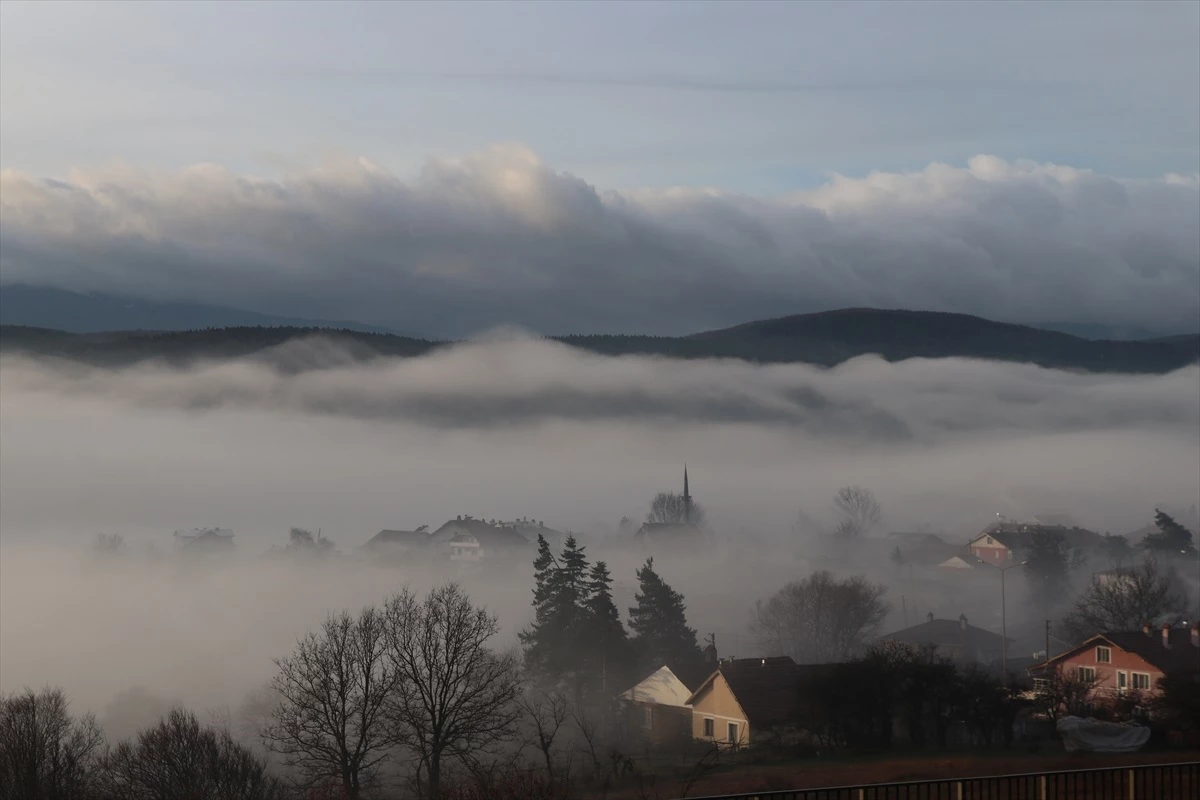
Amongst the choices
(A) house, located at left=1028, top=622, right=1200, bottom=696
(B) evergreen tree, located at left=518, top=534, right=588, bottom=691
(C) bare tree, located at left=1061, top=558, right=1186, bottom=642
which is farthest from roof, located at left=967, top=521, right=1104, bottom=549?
(A) house, located at left=1028, top=622, right=1200, bottom=696

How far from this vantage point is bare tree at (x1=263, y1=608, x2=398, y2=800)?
4538 centimetres

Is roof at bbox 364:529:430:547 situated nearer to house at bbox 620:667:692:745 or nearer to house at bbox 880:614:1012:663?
house at bbox 880:614:1012:663

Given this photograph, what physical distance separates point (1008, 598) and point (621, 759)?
87520 millimetres

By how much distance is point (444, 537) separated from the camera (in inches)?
6580

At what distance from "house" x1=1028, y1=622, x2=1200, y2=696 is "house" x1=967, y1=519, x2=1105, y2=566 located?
79.3 m

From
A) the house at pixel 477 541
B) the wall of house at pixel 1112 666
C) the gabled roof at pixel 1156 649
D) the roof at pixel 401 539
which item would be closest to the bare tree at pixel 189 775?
the wall of house at pixel 1112 666

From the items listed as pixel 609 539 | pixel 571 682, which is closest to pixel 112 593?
pixel 609 539

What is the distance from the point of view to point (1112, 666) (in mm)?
61031

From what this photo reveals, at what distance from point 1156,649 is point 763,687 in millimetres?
20739

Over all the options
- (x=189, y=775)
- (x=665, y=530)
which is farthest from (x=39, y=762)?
(x=665, y=530)

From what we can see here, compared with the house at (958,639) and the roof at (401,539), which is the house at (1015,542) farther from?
the roof at (401,539)

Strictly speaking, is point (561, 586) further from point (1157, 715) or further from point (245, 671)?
point (1157, 715)

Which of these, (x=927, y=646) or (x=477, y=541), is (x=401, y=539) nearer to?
(x=477, y=541)

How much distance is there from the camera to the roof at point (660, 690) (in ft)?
209
